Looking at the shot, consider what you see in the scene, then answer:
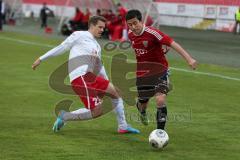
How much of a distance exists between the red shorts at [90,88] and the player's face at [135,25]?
3.38 ft

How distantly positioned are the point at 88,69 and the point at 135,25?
1185 millimetres

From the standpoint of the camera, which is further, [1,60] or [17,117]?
[1,60]

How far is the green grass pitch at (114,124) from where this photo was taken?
9664mm

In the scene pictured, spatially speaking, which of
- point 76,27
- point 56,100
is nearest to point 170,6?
point 76,27

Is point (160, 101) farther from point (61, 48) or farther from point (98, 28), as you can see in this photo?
point (61, 48)

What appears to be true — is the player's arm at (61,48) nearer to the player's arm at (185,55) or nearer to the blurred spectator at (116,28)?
the player's arm at (185,55)

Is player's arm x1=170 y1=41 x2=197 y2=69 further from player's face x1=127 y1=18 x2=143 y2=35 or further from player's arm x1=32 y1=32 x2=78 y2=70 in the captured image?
player's arm x1=32 y1=32 x2=78 y2=70

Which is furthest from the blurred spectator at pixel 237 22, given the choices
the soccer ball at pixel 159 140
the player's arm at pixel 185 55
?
the soccer ball at pixel 159 140

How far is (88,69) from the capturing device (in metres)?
10.9

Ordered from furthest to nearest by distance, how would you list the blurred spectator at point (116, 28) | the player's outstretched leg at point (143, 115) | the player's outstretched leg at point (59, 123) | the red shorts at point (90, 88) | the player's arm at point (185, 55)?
the blurred spectator at point (116, 28) → the player's outstretched leg at point (143, 115) → the player's outstretched leg at point (59, 123) → the red shorts at point (90, 88) → the player's arm at point (185, 55)

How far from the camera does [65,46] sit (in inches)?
422

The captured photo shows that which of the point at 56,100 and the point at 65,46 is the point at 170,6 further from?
the point at 65,46

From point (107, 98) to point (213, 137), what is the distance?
204cm

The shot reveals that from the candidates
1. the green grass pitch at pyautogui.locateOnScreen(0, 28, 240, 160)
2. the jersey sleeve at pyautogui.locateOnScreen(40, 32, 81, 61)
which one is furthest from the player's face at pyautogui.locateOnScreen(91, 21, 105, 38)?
the green grass pitch at pyautogui.locateOnScreen(0, 28, 240, 160)
